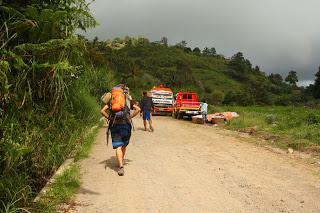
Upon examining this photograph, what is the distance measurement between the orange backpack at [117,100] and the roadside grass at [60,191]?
1516mm

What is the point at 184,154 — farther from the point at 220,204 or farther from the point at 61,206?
the point at 61,206

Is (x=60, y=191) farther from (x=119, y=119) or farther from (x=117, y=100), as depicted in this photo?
(x=117, y=100)

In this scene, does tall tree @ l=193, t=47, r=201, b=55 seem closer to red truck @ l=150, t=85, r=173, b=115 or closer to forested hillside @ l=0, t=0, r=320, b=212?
red truck @ l=150, t=85, r=173, b=115

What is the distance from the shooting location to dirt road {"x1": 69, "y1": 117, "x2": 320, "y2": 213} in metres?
7.17

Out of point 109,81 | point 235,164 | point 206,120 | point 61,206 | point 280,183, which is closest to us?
point 61,206

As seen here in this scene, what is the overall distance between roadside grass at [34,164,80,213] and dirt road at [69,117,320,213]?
17 cm

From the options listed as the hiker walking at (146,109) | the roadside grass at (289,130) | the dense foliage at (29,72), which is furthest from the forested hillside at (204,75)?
the dense foliage at (29,72)

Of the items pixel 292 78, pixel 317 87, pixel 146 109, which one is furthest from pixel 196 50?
pixel 146 109

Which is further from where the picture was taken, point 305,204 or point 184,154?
point 184,154

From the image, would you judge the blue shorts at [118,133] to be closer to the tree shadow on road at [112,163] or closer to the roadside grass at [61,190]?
the tree shadow on road at [112,163]

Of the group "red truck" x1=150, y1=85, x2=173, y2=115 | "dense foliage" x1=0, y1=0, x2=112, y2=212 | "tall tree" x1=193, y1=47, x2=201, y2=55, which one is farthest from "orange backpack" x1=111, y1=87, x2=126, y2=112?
"tall tree" x1=193, y1=47, x2=201, y2=55

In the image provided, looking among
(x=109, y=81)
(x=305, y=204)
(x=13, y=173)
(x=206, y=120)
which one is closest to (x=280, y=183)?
(x=305, y=204)

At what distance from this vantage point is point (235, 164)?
35.8 feet

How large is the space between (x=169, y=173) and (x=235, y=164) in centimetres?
229
